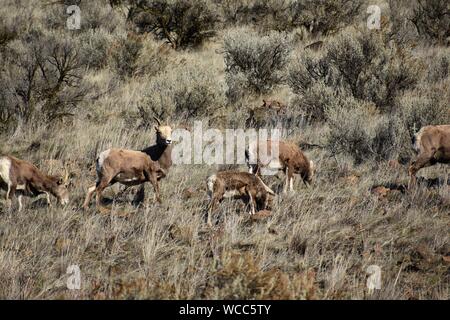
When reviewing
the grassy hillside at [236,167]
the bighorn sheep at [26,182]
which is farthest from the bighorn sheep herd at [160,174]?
the grassy hillside at [236,167]

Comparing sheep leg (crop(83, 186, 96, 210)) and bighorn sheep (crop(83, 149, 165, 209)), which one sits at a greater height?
bighorn sheep (crop(83, 149, 165, 209))

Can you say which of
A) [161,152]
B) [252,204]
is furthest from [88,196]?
[252,204]

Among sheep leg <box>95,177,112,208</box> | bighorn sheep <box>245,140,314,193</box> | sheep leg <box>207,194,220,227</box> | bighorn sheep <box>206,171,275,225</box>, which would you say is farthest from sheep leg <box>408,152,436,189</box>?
sheep leg <box>95,177,112,208</box>

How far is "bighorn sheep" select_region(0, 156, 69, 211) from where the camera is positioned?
26.6ft

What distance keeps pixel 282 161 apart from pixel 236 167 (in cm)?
124

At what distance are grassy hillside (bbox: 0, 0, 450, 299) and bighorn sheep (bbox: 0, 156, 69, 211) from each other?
26cm

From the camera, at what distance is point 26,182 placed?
838cm

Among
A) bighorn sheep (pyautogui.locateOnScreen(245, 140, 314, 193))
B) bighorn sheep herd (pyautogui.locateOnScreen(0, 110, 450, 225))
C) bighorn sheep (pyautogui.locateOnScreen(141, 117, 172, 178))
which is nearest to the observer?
bighorn sheep herd (pyautogui.locateOnScreen(0, 110, 450, 225))

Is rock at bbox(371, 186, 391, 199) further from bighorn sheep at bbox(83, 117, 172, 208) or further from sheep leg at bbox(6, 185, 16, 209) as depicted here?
sheep leg at bbox(6, 185, 16, 209)

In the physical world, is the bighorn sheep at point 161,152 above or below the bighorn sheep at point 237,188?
above

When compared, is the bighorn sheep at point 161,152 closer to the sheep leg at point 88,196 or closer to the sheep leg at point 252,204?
the sheep leg at point 88,196

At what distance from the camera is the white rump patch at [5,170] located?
807 cm

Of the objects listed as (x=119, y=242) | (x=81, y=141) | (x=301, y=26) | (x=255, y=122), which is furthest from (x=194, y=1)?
(x=119, y=242)

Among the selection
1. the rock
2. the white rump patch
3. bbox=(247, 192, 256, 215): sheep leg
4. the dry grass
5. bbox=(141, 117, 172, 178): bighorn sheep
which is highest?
bbox=(141, 117, 172, 178): bighorn sheep
